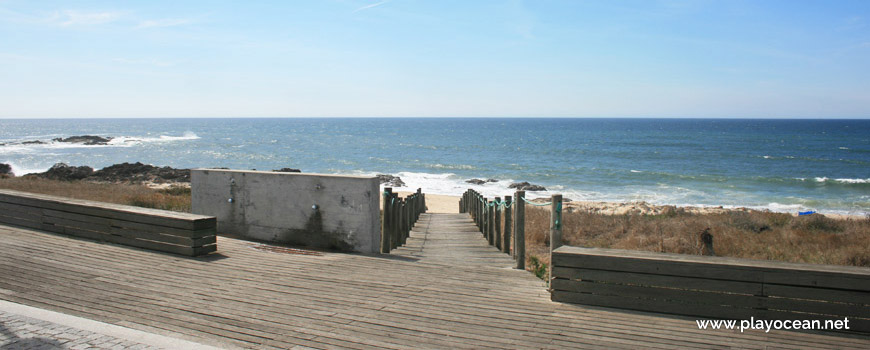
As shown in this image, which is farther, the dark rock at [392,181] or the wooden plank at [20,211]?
the dark rock at [392,181]

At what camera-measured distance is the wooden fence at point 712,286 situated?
4855 mm

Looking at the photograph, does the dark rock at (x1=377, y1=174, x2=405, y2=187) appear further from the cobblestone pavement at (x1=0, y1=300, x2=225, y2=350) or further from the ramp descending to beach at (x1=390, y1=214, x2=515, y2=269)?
the cobblestone pavement at (x1=0, y1=300, x2=225, y2=350)

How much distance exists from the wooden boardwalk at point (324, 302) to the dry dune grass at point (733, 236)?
184 inches

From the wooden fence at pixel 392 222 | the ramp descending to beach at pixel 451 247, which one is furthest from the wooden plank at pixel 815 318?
the wooden fence at pixel 392 222

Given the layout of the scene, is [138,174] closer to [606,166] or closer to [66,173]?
[66,173]

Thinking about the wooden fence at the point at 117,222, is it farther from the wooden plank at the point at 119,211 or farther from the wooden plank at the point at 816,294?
the wooden plank at the point at 816,294

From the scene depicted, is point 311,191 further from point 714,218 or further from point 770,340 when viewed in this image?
point 714,218

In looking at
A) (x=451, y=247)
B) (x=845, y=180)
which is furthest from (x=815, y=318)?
(x=845, y=180)

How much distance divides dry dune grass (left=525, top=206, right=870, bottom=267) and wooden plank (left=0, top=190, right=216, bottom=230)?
627 cm

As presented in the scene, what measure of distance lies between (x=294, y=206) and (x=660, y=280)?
19.2 feet

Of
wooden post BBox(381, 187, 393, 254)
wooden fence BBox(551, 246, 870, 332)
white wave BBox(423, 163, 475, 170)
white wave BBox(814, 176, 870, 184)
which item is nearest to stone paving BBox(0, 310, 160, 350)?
wooden fence BBox(551, 246, 870, 332)

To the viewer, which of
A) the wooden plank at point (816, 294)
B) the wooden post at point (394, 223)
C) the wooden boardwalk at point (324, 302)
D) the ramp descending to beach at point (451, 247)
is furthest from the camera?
the wooden post at point (394, 223)

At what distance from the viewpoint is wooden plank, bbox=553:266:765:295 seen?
5113 mm

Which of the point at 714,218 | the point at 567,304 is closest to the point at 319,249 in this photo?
the point at 567,304
